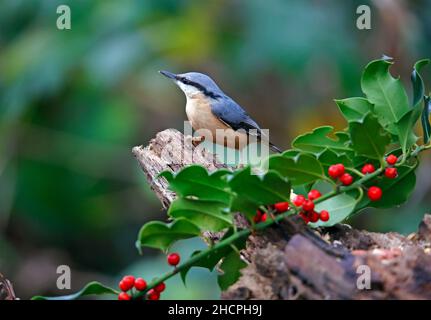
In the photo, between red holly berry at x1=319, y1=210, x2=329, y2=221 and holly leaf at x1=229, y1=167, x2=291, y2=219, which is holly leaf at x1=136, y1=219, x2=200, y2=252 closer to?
holly leaf at x1=229, y1=167, x2=291, y2=219

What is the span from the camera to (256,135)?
5.38 m

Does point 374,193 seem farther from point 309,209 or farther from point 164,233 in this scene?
point 164,233

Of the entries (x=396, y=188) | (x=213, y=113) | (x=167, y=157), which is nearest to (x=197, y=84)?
(x=213, y=113)

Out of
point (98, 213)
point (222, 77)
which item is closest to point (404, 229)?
point (222, 77)

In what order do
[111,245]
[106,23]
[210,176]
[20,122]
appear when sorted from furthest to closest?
[111,245] < [20,122] < [106,23] < [210,176]

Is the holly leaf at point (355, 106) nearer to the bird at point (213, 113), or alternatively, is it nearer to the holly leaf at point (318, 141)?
the holly leaf at point (318, 141)

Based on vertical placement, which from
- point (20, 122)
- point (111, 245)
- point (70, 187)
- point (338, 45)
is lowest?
point (111, 245)

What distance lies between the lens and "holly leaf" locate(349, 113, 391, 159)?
2.74 m

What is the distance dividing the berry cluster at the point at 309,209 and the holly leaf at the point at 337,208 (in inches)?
3.6

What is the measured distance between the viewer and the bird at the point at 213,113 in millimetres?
5293

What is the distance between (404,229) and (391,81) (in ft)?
9.82

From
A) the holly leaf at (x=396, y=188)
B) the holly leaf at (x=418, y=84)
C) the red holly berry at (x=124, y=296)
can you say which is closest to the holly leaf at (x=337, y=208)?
the holly leaf at (x=396, y=188)

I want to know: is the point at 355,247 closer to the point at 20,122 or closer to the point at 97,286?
the point at 97,286

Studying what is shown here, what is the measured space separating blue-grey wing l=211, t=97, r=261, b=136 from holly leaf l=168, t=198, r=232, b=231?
8.64 ft
